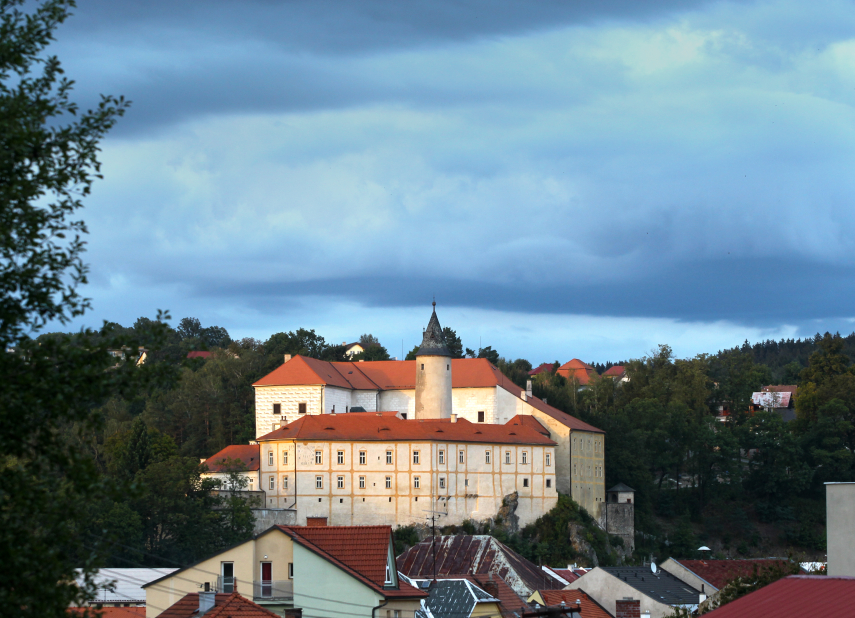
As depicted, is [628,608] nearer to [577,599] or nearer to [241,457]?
[577,599]

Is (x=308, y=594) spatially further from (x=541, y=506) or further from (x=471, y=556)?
(x=541, y=506)

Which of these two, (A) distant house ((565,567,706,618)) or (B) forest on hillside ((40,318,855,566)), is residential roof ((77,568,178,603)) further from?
(B) forest on hillside ((40,318,855,566))

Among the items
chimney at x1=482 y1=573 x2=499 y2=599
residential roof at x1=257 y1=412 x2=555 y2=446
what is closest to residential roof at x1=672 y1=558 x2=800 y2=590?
chimney at x1=482 y1=573 x2=499 y2=599

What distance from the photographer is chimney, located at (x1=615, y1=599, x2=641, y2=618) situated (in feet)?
145

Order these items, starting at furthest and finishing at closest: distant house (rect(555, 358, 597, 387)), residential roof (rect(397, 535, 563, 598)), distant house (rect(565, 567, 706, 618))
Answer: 1. distant house (rect(555, 358, 597, 387))
2. residential roof (rect(397, 535, 563, 598))
3. distant house (rect(565, 567, 706, 618))

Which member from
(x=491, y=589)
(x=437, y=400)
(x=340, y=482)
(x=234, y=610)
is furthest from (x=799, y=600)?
(x=437, y=400)

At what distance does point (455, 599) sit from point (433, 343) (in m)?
56.0

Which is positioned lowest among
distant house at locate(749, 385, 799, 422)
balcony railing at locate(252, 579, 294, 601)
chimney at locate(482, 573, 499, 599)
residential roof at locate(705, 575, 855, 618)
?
chimney at locate(482, 573, 499, 599)

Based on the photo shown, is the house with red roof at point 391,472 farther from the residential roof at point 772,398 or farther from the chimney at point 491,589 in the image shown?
the residential roof at point 772,398

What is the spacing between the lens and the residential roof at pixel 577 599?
4147 cm

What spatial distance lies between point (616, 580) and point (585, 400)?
74.6 meters

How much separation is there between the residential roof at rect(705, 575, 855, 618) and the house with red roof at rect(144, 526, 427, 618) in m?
13.1

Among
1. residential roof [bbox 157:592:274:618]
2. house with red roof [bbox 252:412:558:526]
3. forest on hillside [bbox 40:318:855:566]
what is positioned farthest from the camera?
forest on hillside [bbox 40:318:855:566]

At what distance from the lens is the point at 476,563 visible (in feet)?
195
